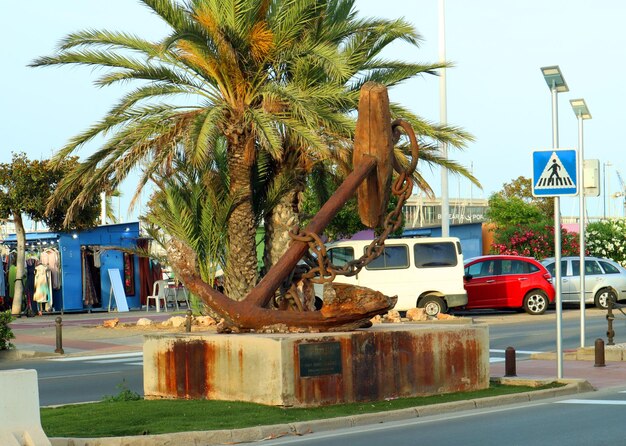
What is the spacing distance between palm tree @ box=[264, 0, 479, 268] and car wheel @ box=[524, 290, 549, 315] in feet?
24.0

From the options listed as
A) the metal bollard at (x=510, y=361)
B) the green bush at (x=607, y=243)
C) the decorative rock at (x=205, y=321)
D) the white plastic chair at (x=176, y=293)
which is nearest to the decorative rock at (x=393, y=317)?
the decorative rock at (x=205, y=321)

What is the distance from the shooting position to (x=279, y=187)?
86.7ft

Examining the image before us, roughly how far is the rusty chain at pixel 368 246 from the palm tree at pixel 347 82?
10443 mm

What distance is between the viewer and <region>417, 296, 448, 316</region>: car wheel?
99.5 ft

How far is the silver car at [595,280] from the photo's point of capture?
110 ft

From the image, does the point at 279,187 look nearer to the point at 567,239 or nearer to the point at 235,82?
the point at 235,82

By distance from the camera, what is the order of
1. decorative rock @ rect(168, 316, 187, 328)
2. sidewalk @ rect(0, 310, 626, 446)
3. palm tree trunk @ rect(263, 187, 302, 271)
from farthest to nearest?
1. decorative rock @ rect(168, 316, 187, 328)
2. palm tree trunk @ rect(263, 187, 302, 271)
3. sidewalk @ rect(0, 310, 626, 446)

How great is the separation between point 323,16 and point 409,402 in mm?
14385

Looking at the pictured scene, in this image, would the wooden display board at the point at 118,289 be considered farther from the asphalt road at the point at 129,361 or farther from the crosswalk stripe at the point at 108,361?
the crosswalk stripe at the point at 108,361

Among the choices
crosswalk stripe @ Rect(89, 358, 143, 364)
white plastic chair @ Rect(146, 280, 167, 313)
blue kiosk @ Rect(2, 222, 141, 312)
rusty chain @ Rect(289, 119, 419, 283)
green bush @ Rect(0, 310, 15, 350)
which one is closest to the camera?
rusty chain @ Rect(289, 119, 419, 283)

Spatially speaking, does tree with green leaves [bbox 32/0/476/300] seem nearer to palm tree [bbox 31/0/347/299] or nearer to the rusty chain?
palm tree [bbox 31/0/347/299]

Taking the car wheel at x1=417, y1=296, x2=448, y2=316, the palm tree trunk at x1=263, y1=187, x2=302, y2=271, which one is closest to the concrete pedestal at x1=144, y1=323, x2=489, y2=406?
the palm tree trunk at x1=263, y1=187, x2=302, y2=271

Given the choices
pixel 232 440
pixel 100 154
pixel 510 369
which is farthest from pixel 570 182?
pixel 100 154

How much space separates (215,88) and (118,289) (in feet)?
50.4
